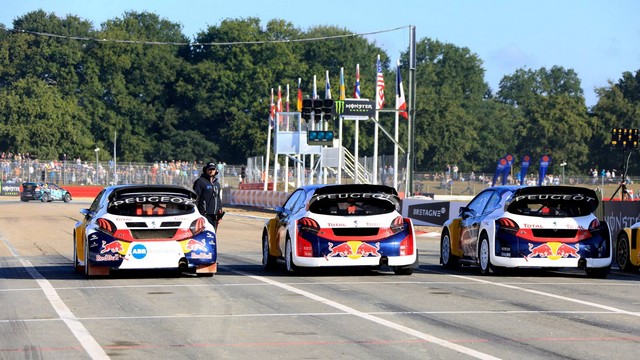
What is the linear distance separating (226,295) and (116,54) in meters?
111

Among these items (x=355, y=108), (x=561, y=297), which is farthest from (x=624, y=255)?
(x=355, y=108)

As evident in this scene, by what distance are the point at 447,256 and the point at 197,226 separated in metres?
5.16

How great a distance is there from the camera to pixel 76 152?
11550 centimetres

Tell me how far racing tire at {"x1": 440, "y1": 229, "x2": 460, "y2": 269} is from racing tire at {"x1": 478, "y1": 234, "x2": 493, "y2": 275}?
140cm

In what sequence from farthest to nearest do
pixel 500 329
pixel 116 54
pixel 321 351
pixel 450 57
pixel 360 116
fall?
1. pixel 450 57
2. pixel 116 54
3. pixel 360 116
4. pixel 500 329
5. pixel 321 351

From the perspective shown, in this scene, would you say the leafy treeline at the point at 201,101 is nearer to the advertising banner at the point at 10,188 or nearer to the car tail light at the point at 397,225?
the advertising banner at the point at 10,188

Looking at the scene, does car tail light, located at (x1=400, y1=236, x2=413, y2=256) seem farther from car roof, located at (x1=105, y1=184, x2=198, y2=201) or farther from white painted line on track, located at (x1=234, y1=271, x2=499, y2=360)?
car roof, located at (x1=105, y1=184, x2=198, y2=201)

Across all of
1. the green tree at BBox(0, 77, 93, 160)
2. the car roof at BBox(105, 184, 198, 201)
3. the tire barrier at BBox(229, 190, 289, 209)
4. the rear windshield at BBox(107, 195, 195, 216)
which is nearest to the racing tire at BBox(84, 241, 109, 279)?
the rear windshield at BBox(107, 195, 195, 216)

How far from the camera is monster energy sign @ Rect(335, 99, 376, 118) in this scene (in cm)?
4934

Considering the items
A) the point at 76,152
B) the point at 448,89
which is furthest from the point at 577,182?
the point at 448,89

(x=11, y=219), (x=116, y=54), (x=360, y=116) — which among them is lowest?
(x=11, y=219)

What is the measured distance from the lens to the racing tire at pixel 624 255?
20.6 metres

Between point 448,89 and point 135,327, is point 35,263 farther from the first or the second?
point 448,89

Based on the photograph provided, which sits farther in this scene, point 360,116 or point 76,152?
point 76,152
